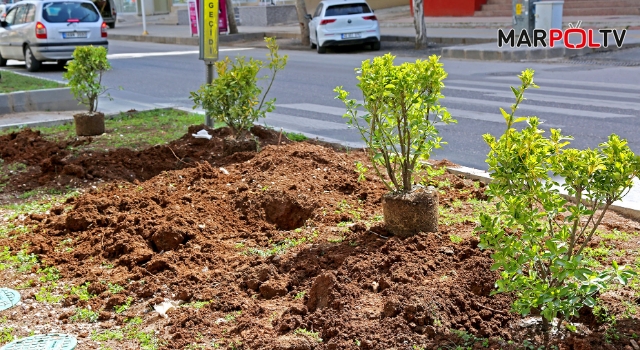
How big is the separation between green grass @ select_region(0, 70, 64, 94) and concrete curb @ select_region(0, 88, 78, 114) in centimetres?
101

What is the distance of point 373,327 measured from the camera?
3.74m

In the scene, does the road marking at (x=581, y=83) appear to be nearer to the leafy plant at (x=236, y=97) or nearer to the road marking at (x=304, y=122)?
the road marking at (x=304, y=122)

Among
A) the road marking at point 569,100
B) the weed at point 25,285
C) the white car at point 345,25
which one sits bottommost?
the weed at point 25,285

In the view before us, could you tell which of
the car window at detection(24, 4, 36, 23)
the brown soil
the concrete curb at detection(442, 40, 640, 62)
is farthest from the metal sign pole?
the car window at detection(24, 4, 36, 23)

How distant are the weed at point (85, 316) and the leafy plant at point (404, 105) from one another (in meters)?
1.95

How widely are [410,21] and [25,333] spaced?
28.5 m

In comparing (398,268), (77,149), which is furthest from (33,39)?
(398,268)

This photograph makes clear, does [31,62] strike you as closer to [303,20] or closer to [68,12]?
[68,12]

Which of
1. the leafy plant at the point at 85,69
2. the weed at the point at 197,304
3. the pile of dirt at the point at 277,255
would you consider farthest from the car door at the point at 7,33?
the weed at the point at 197,304

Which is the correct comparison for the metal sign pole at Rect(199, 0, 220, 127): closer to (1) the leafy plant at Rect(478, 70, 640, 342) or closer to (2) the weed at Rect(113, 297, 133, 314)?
(2) the weed at Rect(113, 297, 133, 314)

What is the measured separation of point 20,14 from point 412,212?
756 inches

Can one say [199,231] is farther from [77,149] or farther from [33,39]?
[33,39]

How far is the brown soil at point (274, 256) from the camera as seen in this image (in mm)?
3811

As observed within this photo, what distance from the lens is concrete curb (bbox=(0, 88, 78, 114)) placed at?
12.5 meters
